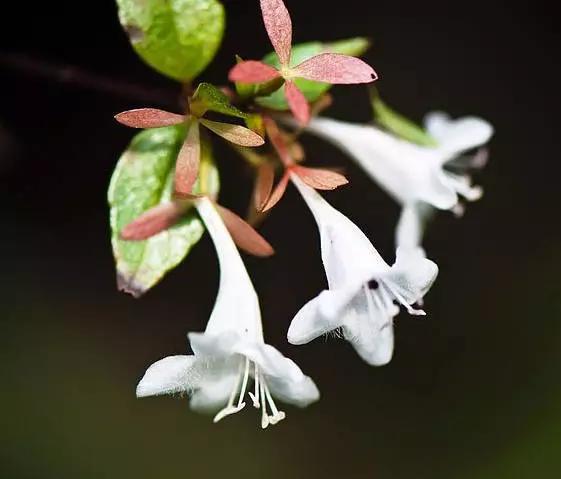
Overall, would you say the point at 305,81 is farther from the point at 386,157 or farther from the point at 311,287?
the point at 311,287

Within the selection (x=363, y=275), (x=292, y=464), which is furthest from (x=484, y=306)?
(x=363, y=275)

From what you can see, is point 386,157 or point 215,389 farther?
point 386,157

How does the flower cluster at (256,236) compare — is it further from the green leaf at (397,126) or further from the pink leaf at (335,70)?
the green leaf at (397,126)

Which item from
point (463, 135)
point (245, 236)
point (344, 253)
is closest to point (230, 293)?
point (245, 236)

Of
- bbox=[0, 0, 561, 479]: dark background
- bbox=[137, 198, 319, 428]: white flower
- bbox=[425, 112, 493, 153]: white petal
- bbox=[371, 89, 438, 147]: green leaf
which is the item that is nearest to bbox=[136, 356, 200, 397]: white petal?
bbox=[137, 198, 319, 428]: white flower

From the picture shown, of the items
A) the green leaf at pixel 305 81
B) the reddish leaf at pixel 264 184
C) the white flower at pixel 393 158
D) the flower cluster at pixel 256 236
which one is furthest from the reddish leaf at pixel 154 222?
the white flower at pixel 393 158

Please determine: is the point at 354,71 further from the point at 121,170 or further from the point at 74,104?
the point at 74,104
